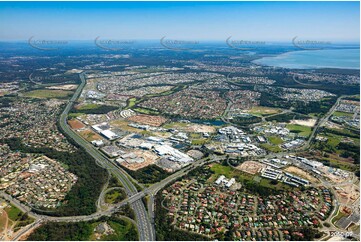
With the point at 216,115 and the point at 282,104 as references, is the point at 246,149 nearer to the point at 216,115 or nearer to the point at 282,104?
the point at 216,115

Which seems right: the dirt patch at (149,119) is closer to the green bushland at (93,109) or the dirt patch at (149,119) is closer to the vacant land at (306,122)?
the green bushland at (93,109)

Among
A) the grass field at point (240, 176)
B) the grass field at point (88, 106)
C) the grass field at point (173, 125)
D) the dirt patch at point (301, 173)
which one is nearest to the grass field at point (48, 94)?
the grass field at point (88, 106)

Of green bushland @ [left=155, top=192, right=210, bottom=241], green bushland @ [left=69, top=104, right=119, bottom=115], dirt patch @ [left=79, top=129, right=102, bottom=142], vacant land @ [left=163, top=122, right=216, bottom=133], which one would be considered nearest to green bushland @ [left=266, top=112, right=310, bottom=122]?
vacant land @ [left=163, top=122, right=216, bottom=133]

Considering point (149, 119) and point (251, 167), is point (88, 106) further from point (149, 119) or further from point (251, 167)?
point (251, 167)

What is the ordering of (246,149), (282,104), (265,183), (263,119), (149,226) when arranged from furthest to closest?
(282,104) < (263,119) < (246,149) < (265,183) < (149,226)

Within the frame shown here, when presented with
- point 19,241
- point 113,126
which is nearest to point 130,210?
point 19,241

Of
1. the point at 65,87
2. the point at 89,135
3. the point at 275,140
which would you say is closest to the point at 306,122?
the point at 275,140
